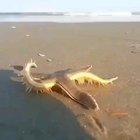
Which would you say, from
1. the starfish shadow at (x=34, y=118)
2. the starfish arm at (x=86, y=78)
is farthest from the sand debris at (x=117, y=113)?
the starfish arm at (x=86, y=78)

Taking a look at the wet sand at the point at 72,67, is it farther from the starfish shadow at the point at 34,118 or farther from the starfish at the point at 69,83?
the starfish at the point at 69,83

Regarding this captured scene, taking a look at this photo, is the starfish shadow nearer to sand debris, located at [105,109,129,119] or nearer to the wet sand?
the wet sand

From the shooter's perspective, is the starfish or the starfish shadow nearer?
the starfish shadow

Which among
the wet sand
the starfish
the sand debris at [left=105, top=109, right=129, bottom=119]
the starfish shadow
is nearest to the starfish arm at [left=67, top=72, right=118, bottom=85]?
the starfish

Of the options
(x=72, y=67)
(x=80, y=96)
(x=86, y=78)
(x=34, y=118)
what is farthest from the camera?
A: (x=72, y=67)

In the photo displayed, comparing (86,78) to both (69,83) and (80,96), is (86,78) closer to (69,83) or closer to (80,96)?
(69,83)

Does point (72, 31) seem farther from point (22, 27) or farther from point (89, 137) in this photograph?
point (89, 137)

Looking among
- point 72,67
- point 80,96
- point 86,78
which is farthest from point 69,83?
point 72,67

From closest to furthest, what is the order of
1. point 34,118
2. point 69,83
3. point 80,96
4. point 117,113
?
point 34,118 < point 117,113 < point 80,96 < point 69,83

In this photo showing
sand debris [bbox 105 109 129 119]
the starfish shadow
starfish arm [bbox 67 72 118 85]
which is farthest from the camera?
starfish arm [bbox 67 72 118 85]
